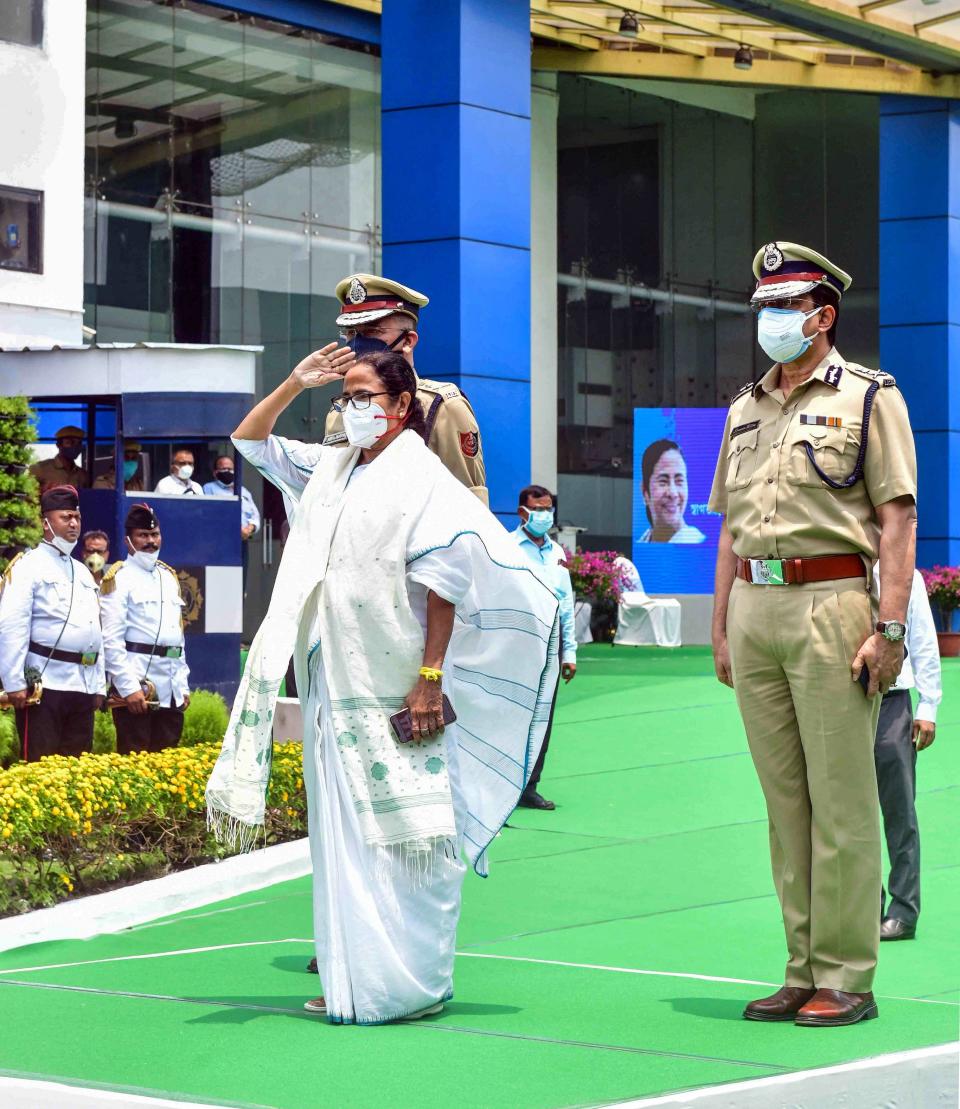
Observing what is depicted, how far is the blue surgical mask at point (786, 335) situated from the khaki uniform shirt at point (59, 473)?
838 cm

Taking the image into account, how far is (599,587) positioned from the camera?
892 inches

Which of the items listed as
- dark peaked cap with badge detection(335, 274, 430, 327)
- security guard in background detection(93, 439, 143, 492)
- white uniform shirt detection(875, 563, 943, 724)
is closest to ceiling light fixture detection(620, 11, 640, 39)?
security guard in background detection(93, 439, 143, 492)

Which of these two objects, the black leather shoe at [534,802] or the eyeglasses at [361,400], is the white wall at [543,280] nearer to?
the black leather shoe at [534,802]

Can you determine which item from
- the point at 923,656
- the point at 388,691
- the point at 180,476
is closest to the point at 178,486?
the point at 180,476

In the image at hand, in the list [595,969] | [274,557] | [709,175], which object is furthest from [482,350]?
[709,175]

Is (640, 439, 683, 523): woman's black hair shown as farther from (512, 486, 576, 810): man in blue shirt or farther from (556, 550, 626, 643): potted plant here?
(512, 486, 576, 810): man in blue shirt

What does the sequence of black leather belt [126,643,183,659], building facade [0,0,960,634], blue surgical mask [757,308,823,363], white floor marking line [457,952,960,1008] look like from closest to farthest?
blue surgical mask [757,308,823,363] < white floor marking line [457,952,960,1008] < black leather belt [126,643,183,659] < building facade [0,0,960,634]

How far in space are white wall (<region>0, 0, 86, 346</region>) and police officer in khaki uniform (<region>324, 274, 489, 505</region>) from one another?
453 inches

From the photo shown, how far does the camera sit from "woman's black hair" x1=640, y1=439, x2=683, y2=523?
21531mm

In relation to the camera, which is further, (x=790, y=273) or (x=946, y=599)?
(x=946, y=599)

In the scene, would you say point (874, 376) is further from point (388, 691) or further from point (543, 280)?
point (543, 280)

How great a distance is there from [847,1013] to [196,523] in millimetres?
8841

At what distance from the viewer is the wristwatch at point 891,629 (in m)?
5.45

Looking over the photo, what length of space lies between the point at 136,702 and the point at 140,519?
3.86 ft
